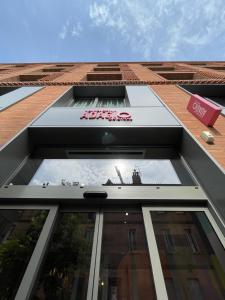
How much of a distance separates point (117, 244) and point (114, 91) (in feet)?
23.0

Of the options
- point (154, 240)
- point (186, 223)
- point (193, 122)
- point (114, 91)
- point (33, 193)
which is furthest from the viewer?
point (114, 91)

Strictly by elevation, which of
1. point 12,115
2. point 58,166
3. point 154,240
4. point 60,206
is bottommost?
point 154,240

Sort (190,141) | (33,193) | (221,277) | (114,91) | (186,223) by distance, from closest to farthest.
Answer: (221,277) → (186,223) → (33,193) → (190,141) → (114,91)

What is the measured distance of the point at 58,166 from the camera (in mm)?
4461

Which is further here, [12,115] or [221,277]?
[12,115]

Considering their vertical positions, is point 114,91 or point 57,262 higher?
point 114,91

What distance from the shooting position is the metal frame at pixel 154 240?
2316mm

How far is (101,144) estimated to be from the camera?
5.01 metres

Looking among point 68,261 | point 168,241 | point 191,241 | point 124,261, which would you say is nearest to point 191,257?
point 191,241

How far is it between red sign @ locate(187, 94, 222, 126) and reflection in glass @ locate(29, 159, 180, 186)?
1.21 metres

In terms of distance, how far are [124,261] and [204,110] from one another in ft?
11.4

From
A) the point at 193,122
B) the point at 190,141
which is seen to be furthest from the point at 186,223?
the point at 193,122

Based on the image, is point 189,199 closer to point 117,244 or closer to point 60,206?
point 117,244

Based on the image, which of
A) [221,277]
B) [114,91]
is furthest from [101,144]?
[114,91]
